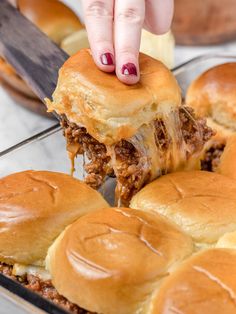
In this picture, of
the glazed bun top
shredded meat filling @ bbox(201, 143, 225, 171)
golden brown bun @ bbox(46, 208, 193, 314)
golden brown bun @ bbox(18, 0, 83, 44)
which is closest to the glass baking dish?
golden brown bun @ bbox(18, 0, 83, 44)

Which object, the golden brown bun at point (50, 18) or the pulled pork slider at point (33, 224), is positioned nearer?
the pulled pork slider at point (33, 224)

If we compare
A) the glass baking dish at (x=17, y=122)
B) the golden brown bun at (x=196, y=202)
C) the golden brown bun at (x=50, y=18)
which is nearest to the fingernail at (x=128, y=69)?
the golden brown bun at (x=196, y=202)

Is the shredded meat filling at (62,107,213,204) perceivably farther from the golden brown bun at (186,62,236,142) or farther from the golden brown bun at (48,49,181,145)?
the golden brown bun at (186,62,236,142)

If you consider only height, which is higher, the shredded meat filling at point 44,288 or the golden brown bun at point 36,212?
the golden brown bun at point 36,212

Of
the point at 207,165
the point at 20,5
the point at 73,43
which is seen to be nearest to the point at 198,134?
the point at 207,165

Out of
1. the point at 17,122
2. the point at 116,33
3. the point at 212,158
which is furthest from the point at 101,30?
the point at 17,122

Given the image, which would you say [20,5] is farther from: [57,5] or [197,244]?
[197,244]

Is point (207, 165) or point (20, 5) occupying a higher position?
point (20, 5)

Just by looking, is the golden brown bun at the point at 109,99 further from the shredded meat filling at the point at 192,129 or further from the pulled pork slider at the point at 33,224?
the pulled pork slider at the point at 33,224
